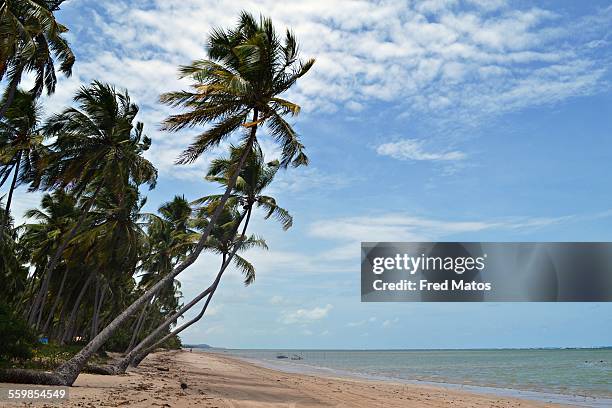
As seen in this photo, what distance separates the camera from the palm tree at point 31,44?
484 inches

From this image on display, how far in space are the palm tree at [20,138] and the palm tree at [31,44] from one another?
106 inches

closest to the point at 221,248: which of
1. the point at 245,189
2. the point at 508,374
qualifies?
the point at 245,189

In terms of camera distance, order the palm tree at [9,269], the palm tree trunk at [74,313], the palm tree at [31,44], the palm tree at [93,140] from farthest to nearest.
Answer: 1. the palm tree trunk at [74,313]
2. the palm tree at [9,269]
3. the palm tree at [93,140]
4. the palm tree at [31,44]

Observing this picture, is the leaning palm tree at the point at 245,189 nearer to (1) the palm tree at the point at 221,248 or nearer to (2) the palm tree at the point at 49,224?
(1) the palm tree at the point at 221,248

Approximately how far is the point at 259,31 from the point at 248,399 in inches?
459

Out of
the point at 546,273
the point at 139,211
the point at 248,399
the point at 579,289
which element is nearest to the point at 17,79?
the point at 248,399

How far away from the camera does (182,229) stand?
3300 centimetres

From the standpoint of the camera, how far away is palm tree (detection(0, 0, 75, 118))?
1229 centimetres

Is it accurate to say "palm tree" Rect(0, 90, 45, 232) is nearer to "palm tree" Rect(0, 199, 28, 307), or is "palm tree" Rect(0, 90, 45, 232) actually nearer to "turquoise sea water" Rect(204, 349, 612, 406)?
"palm tree" Rect(0, 199, 28, 307)

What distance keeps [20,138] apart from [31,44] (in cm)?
865

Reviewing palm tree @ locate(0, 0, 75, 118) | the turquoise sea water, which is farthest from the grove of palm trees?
the turquoise sea water

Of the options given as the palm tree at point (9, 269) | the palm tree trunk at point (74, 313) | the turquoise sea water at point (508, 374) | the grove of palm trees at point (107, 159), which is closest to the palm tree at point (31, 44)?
the grove of palm trees at point (107, 159)

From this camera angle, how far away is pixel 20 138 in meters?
20.4

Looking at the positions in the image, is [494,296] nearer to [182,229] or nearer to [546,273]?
[546,273]
